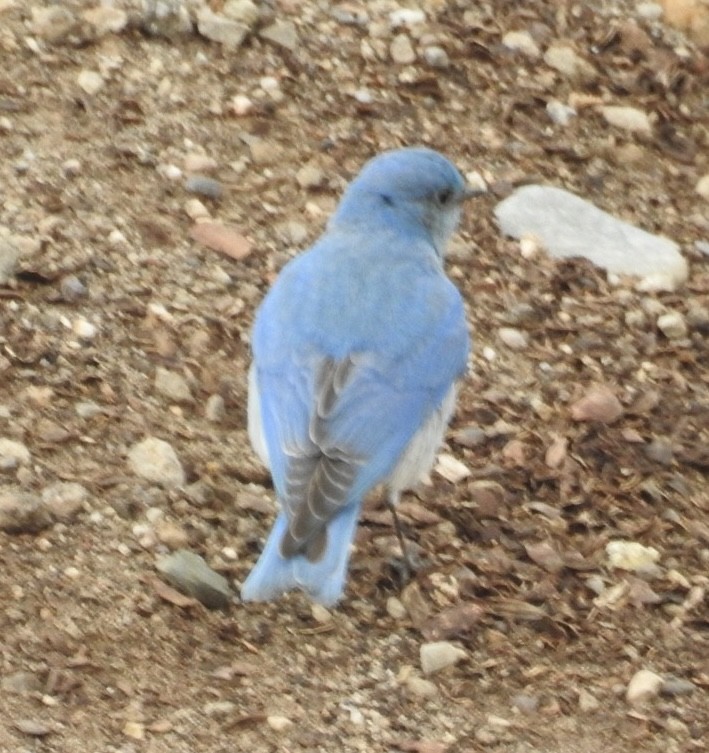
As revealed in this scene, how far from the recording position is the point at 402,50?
7.58 m

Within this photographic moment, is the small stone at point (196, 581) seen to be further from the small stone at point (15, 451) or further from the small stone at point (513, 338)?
the small stone at point (513, 338)

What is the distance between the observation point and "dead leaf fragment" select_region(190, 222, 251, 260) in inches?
258

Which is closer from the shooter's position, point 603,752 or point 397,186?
point 603,752

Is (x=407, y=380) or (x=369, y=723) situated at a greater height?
(x=407, y=380)

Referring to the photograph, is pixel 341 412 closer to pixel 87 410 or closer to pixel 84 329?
pixel 87 410

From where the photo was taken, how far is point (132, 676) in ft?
15.9

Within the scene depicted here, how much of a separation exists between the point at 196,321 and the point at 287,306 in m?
0.82

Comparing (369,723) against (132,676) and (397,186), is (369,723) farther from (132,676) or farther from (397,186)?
(397,186)

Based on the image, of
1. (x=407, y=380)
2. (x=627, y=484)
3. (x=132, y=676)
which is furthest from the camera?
(x=627, y=484)

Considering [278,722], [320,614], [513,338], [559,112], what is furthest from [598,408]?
[278,722]

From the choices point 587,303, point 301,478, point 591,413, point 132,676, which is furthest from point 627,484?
point 132,676

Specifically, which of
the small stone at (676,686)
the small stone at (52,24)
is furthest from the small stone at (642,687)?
the small stone at (52,24)

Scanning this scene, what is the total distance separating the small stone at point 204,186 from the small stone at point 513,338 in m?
1.20

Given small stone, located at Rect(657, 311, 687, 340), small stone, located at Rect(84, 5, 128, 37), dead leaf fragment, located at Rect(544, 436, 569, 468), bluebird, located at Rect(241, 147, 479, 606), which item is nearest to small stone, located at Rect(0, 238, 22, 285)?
bluebird, located at Rect(241, 147, 479, 606)
